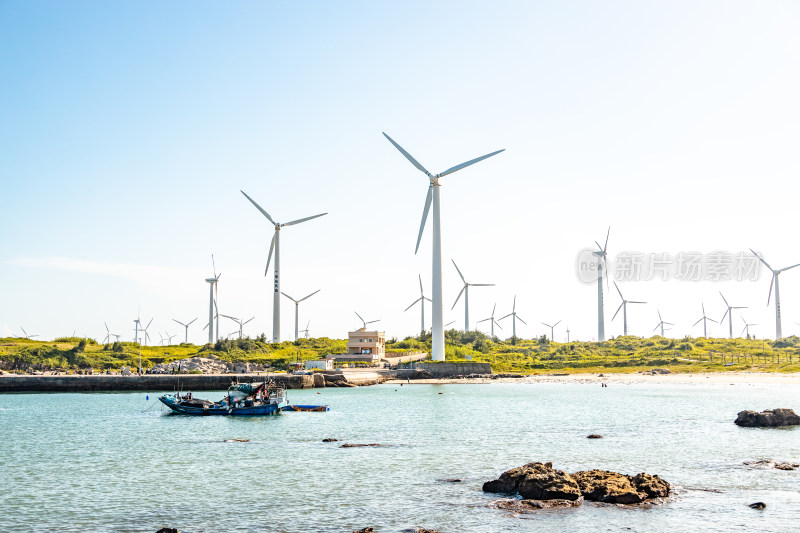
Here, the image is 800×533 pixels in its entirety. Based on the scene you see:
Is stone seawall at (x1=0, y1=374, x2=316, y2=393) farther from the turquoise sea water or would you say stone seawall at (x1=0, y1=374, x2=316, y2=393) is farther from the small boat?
the small boat

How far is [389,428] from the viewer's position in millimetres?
61688

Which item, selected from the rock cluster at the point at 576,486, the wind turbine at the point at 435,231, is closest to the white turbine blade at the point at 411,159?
the wind turbine at the point at 435,231

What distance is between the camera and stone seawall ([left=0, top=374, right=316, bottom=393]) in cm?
11219

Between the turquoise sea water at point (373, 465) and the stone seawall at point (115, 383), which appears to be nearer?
the turquoise sea water at point (373, 465)

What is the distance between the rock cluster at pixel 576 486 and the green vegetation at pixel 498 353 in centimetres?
10876

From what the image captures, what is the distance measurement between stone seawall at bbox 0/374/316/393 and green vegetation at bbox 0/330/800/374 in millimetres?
23213

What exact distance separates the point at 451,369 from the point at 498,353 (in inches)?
1763

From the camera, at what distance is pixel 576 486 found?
32.1 meters

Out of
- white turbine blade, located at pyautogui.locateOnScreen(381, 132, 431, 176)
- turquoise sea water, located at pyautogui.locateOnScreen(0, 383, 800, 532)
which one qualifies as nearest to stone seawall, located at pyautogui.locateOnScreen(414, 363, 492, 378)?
white turbine blade, located at pyautogui.locateOnScreen(381, 132, 431, 176)

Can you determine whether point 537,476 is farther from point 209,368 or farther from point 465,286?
point 465,286

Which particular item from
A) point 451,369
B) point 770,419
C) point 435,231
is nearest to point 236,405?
point 770,419

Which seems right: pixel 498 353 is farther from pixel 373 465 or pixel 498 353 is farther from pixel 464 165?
pixel 373 465

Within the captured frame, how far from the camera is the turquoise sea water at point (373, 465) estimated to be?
28.9 m

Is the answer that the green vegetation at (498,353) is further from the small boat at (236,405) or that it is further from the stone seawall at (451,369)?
the small boat at (236,405)
